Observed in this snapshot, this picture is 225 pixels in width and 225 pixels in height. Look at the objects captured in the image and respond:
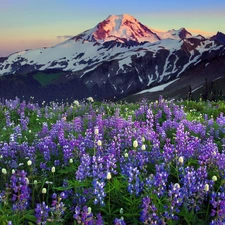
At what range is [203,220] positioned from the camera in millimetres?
5180

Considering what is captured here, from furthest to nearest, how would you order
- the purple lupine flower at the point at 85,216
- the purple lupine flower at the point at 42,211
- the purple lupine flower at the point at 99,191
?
the purple lupine flower at the point at 99,191
the purple lupine flower at the point at 42,211
the purple lupine flower at the point at 85,216

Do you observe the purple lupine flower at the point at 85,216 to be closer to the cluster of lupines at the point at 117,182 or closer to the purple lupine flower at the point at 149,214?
the cluster of lupines at the point at 117,182

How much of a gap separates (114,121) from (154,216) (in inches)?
192

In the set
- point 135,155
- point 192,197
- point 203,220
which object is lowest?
point 203,220

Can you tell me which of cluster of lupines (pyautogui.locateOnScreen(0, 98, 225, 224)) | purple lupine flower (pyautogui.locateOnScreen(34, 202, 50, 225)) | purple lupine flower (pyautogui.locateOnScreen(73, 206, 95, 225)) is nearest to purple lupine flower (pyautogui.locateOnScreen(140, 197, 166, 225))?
cluster of lupines (pyautogui.locateOnScreen(0, 98, 225, 224))

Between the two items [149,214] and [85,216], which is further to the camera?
[149,214]

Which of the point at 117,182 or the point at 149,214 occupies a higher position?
the point at 117,182

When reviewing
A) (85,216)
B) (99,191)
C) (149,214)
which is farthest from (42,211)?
(149,214)

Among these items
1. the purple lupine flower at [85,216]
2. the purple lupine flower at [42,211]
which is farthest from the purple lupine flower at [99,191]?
the purple lupine flower at [42,211]

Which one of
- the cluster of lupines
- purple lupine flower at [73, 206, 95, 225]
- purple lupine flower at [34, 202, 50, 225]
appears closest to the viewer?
purple lupine flower at [73, 206, 95, 225]

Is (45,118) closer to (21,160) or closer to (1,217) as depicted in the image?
(21,160)

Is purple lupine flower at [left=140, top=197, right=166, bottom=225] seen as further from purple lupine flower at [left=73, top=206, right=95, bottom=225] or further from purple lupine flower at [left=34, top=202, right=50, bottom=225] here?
purple lupine flower at [left=34, top=202, right=50, bottom=225]

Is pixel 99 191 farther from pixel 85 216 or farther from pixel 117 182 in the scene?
pixel 85 216

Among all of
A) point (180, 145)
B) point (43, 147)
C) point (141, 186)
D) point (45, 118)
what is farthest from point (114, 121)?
point (45, 118)
